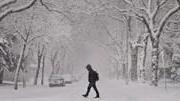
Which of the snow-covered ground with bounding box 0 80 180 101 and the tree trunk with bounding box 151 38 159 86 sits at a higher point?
the tree trunk with bounding box 151 38 159 86

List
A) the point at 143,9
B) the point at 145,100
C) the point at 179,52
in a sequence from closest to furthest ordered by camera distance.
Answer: the point at 145,100, the point at 143,9, the point at 179,52

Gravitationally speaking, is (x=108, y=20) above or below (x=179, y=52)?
above

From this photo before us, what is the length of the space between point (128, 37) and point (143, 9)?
10.8 metres

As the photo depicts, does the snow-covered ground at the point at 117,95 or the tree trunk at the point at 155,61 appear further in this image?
the tree trunk at the point at 155,61

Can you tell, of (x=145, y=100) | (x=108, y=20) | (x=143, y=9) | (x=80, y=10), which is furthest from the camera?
(x=108, y=20)

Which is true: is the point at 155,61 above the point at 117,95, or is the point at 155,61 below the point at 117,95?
above

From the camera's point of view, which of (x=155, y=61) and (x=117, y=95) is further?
(x=155, y=61)

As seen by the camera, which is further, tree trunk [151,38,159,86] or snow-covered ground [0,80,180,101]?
tree trunk [151,38,159,86]

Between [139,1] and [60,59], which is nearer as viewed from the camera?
[139,1]

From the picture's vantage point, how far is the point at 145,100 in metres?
18.0

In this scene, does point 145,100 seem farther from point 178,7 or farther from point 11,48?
point 11,48

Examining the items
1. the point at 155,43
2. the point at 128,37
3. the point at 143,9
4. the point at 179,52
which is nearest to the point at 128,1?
the point at 143,9

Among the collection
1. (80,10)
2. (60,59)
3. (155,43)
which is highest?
(80,10)

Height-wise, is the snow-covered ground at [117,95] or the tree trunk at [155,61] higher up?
the tree trunk at [155,61]
